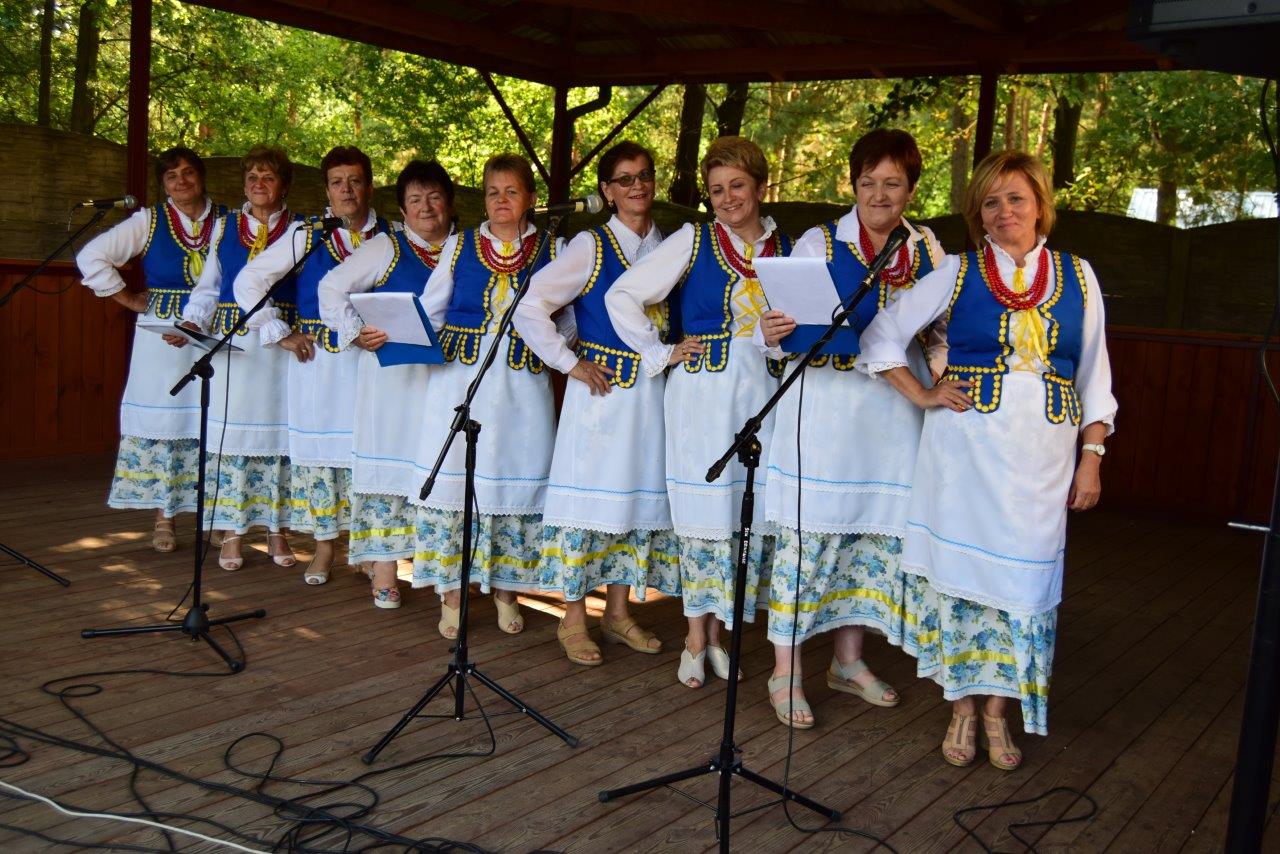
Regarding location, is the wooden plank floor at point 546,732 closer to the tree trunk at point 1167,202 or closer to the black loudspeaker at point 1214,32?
the black loudspeaker at point 1214,32

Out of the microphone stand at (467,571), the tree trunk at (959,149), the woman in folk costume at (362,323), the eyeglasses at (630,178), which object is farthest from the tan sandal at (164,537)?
the tree trunk at (959,149)

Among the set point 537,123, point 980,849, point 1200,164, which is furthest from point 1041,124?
point 980,849

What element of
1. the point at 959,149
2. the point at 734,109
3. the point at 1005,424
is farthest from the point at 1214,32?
the point at 959,149

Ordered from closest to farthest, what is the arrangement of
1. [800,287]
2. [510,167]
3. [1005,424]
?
[800,287], [1005,424], [510,167]

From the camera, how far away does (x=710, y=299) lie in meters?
3.52

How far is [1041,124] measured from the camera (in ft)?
71.9

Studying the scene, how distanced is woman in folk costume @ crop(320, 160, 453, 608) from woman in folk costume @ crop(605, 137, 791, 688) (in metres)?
0.95

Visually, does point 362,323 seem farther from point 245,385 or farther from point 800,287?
point 800,287

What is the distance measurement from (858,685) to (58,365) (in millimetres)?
5177

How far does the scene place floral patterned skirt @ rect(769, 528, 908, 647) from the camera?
3.44 m

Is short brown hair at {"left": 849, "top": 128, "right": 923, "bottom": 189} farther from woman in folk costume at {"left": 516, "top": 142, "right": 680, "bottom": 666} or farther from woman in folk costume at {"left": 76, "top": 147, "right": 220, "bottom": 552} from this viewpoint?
woman in folk costume at {"left": 76, "top": 147, "right": 220, "bottom": 552}

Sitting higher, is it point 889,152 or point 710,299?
point 889,152

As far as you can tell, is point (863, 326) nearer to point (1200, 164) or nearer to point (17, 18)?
point (17, 18)

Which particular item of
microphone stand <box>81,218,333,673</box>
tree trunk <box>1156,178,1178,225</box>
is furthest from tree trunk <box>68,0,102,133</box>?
tree trunk <box>1156,178,1178,225</box>
